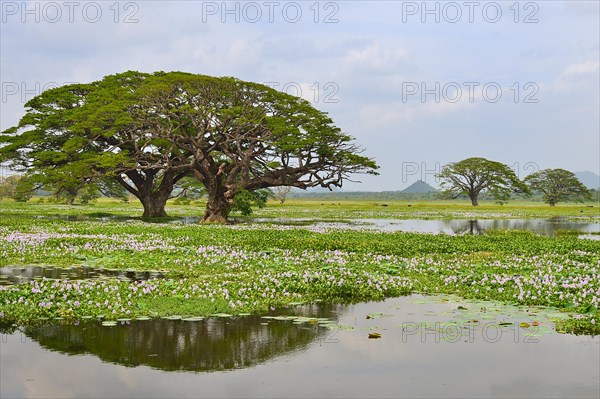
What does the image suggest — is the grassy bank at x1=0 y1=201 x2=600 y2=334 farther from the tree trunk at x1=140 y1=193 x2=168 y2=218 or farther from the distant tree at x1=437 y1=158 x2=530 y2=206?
the distant tree at x1=437 y1=158 x2=530 y2=206

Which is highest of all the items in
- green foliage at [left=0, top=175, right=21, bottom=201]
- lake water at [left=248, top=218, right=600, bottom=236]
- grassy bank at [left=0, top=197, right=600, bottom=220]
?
green foliage at [left=0, top=175, right=21, bottom=201]

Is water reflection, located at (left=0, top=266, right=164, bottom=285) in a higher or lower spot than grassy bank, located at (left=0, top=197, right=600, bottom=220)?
lower

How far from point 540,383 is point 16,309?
911 centimetres

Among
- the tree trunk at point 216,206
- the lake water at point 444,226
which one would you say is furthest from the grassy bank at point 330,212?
the tree trunk at point 216,206

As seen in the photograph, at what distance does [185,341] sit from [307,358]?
211 centimetres

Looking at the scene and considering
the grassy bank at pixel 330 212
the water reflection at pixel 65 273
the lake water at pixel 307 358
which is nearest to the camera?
the lake water at pixel 307 358

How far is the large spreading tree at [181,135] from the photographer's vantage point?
41719mm

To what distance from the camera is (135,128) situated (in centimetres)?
4316

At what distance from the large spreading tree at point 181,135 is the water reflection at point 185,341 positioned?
3092 centimetres

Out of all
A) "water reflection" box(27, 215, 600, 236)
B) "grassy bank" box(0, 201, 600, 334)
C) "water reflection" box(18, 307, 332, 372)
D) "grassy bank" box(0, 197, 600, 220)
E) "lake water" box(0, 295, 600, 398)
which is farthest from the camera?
"grassy bank" box(0, 197, 600, 220)

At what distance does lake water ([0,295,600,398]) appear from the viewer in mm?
7512

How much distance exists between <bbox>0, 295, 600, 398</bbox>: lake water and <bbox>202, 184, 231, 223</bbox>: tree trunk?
104 ft

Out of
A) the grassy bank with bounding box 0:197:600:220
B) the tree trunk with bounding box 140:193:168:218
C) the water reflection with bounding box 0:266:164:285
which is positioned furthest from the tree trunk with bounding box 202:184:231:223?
the water reflection with bounding box 0:266:164:285

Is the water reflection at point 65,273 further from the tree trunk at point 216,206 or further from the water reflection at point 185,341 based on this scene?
the tree trunk at point 216,206
